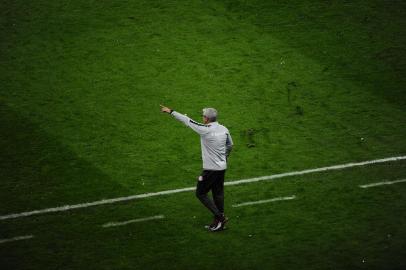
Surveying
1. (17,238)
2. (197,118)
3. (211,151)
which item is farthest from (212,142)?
(197,118)

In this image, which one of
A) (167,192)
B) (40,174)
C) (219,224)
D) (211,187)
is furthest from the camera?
(40,174)

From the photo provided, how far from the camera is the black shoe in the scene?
10328mm

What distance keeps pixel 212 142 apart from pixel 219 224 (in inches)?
57.9

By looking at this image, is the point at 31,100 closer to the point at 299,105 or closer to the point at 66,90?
the point at 66,90

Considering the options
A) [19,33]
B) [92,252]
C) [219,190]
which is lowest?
[92,252]

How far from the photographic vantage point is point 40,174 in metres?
12.1

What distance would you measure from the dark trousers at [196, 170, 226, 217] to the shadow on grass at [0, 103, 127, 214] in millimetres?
2084

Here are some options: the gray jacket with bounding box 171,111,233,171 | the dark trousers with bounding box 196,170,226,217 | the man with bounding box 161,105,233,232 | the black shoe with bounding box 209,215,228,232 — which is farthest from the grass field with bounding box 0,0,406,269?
the gray jacket with bounding box 171,111,233,171

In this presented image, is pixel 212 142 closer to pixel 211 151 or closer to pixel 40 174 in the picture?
pixel 211 151

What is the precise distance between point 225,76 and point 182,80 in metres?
1.08

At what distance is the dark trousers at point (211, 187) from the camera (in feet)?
33.0

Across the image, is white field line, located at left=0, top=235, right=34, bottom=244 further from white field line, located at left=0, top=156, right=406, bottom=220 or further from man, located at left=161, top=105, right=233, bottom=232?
man, located at left=161, top=105, right=233, bottom=232

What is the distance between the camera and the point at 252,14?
17.1 m

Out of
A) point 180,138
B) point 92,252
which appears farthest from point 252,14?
point 92,252
